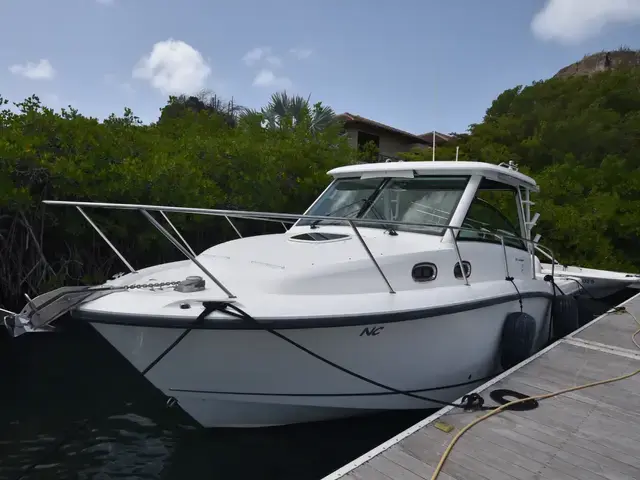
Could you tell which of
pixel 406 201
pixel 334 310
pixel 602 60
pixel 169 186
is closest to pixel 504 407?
pixel 334 310

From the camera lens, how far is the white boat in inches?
126

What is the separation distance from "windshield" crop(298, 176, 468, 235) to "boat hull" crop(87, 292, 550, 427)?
1.06 metres

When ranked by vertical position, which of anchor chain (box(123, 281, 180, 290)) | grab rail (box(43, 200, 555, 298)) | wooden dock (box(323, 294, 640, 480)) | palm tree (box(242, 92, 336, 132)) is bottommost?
wooden dock (box(323, 294, 640, 480))

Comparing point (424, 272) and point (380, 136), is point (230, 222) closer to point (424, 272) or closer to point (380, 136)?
point (424, 272)

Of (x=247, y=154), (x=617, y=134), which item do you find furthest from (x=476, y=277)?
(x=617, y=134)

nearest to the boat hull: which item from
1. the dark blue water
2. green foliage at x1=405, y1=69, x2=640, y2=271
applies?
the dark blue water

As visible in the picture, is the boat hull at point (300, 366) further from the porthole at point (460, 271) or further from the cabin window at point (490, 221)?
the cabin window at point (490, 221)

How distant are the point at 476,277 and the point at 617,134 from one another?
1575 cm

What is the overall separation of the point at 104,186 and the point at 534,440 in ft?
20.9

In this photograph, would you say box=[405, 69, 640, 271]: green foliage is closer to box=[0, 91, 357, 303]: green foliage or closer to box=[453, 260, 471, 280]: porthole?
box=[0, 91, 357, 303]: green foliage

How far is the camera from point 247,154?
29.1 ft

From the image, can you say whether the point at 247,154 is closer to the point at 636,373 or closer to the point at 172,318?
the point at 172,318

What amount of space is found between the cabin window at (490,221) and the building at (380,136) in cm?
1480

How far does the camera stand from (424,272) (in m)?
4.06
